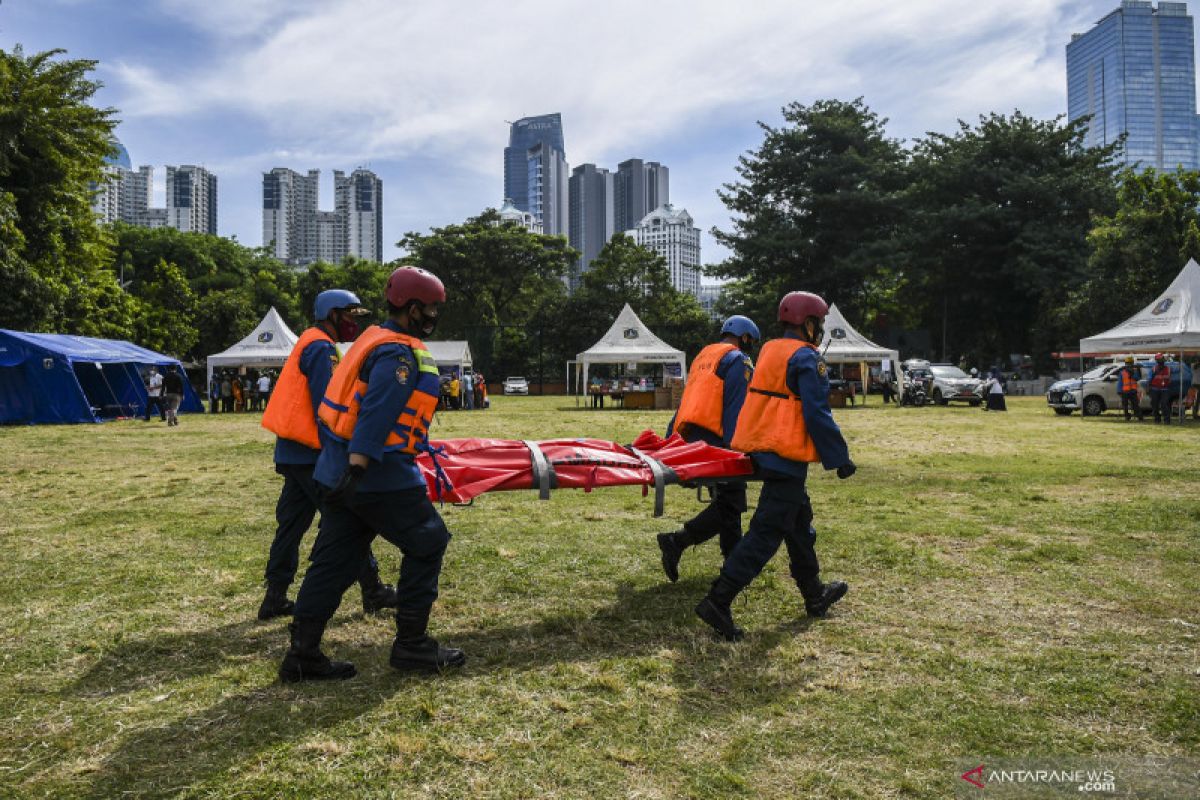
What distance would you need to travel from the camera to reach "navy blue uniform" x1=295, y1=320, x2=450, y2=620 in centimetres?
398

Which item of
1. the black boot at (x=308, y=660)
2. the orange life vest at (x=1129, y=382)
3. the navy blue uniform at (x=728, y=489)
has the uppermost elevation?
the orange life vest at (x=1129, y=382)

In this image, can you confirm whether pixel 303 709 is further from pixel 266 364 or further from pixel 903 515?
pixel 266 364

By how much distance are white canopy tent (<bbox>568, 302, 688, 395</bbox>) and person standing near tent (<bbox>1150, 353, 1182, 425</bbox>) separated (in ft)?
48.2

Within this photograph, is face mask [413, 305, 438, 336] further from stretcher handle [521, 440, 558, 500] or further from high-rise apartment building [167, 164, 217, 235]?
high-rise apartment building [167, 164, 217, 235]

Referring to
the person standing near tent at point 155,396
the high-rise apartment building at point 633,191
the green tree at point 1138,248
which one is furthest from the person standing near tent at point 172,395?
the high-rise apartment building at point 633,191

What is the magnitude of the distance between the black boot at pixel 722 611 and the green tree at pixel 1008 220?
44203 millimetres

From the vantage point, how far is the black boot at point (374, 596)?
5.48 m

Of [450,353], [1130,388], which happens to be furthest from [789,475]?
[450,353]

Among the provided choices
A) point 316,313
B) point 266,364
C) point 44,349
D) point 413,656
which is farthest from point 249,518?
point 266,364

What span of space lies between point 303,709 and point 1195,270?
2653 cm

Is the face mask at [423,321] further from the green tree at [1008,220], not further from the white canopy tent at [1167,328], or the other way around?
the green tree at [1008,220]

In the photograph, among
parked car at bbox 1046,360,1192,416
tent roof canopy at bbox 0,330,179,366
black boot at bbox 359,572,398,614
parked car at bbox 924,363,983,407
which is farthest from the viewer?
parked car at bbox 924,363,983,407

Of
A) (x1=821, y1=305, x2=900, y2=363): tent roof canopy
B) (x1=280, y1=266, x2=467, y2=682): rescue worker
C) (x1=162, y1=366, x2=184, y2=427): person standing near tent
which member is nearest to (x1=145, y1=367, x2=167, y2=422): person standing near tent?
(x1=162, y1=366, x2=184, y2=427): person standing near tent

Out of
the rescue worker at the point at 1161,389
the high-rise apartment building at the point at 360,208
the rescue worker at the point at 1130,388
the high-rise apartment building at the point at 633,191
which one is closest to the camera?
the rescue worker at the point at 1161,389
